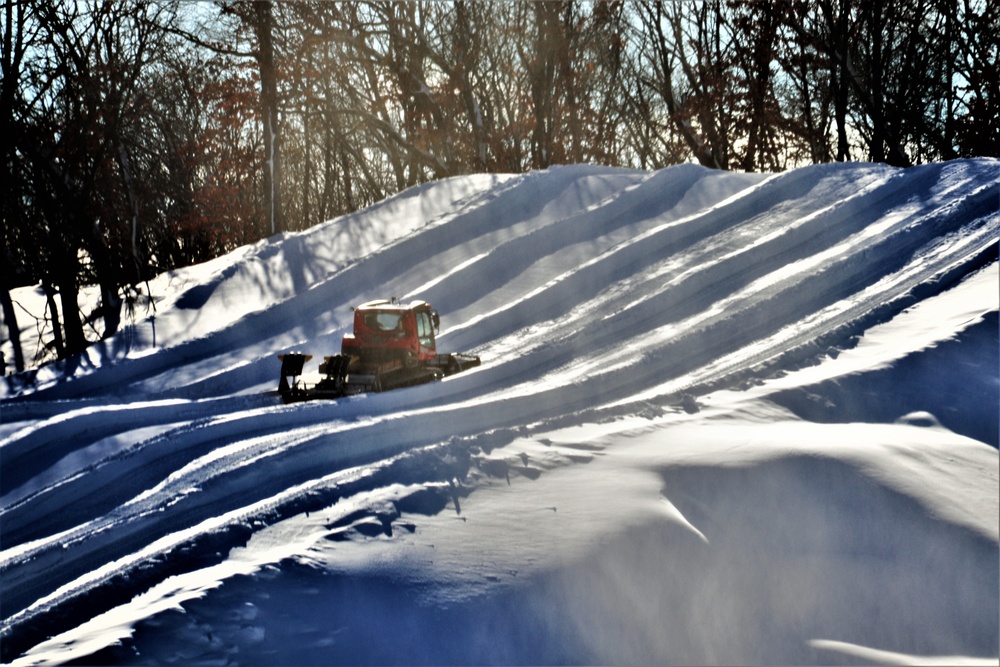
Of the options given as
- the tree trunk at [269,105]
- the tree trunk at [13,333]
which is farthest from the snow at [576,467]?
the tree trunk at [269,105]

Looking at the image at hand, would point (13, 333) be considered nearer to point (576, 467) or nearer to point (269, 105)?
point (269, 105)

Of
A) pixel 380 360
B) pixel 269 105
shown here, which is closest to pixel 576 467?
pixel 380 360

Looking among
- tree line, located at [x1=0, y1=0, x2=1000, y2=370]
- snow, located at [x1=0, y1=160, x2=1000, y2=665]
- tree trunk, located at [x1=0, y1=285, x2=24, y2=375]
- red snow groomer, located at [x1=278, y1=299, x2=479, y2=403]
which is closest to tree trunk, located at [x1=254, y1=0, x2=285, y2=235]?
tree line, located at [x1=0, y1=0, x2=1000, y2=370]

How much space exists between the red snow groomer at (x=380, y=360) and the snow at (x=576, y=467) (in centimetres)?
36

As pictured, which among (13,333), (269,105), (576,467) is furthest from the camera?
(269,105)

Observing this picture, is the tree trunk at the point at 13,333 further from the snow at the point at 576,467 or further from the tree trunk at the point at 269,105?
the tree trunk at the point at 269,105

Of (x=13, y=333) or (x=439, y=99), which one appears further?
(x=439, y=99)

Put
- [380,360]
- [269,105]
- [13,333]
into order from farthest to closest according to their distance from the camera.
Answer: [269,105] → [13,333] → [380,360]

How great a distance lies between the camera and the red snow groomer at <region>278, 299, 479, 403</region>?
9.73 meters

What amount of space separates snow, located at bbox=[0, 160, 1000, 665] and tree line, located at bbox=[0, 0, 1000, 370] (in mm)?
3914

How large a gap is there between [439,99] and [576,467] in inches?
705

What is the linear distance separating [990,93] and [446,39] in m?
14.7

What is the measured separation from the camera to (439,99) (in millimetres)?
23031

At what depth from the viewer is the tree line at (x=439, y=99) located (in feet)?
49.9
